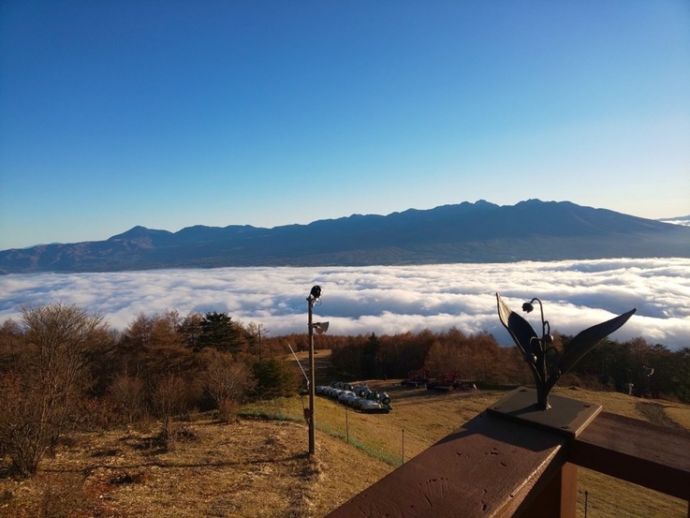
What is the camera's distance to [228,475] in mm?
12852

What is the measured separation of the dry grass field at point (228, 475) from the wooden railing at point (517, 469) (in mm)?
10098

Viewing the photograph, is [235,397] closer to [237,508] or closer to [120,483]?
[120,483]

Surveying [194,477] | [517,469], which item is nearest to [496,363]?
[194,477]

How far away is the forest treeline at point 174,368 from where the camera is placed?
525 inches

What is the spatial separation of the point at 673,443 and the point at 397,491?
1.66 m

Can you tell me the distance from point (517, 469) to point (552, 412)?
84 centimetres

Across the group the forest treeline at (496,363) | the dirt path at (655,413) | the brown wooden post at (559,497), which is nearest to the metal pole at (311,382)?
the brown wooden post at (559,497)

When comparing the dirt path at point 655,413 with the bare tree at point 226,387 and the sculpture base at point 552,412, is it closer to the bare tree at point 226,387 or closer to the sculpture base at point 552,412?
the bare tree at point 226,387

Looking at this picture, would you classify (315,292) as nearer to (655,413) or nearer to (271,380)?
(271,380)

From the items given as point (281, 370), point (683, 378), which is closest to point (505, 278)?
point (683, 378)

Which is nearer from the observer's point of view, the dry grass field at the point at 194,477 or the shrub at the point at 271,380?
the dry grass field at the point at 194,477

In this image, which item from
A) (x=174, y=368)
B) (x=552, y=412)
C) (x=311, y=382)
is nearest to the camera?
(x=552, y=412)

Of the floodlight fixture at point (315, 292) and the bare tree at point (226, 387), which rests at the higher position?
the floodlight fixture at point (315, 292)

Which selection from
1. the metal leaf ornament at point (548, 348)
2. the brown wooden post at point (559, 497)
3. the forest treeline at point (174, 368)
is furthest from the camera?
the forest treeline at point (174, 368)
